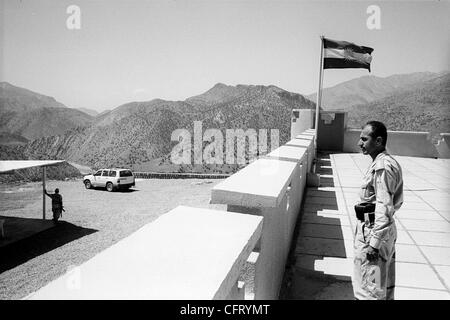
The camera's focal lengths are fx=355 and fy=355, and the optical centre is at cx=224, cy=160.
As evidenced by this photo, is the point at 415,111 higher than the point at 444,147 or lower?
higher

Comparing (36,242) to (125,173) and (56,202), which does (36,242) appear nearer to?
(56,202)

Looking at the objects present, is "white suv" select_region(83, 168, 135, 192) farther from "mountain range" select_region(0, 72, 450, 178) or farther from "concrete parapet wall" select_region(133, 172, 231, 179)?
"mountain range" select_region(0, 72, 450, 178)

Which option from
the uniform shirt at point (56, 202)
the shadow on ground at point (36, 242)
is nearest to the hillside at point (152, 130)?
the uniform shirt at point (56, 202)

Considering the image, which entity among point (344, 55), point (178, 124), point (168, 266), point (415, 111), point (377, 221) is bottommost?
point (377, 221)

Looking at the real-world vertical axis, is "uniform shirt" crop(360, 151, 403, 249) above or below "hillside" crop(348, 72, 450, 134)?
below

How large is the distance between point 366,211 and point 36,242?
12.3 meters

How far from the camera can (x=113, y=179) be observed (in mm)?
23500

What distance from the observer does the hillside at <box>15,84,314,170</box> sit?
177ft

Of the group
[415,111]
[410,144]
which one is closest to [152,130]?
[415,111]

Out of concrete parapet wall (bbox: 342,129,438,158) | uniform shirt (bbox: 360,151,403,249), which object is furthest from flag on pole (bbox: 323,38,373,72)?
uniform shirt (bbox: 360,151,403,249)

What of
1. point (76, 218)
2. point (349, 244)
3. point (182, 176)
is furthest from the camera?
point (182, 176)

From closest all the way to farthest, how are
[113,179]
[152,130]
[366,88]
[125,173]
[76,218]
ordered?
[76,218] → [113,179] → [125,173] → [152,130] → [366,88]

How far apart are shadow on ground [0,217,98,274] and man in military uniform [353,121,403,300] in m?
10.1
